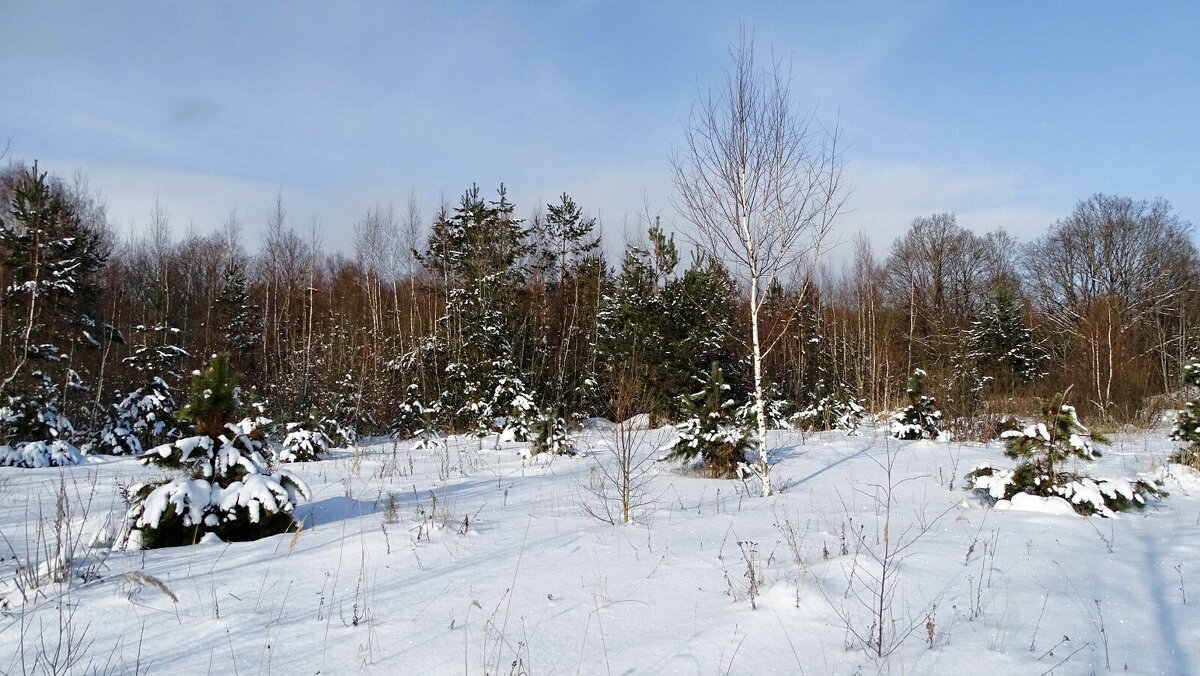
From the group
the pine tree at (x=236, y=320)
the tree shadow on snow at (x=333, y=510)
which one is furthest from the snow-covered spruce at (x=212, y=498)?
the pine tree at (x=236, y=320)

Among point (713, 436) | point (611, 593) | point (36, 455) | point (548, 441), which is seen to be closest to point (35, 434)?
point (36, 455)

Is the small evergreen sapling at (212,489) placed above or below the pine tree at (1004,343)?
below

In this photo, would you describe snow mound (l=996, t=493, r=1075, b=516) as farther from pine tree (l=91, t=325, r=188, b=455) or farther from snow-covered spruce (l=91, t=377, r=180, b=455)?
snow-covered spruce (l=91, t=377, r=180, b=455)

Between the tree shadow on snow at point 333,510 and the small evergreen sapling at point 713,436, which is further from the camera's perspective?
the small evergreen sapling at point 713,436

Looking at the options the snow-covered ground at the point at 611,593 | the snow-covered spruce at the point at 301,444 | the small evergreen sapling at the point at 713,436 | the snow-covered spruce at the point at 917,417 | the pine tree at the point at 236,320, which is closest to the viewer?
the snow-covered ground at the point at 611,593

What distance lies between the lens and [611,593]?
3.70 meters

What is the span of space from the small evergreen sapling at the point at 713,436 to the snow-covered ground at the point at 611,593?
220 cm

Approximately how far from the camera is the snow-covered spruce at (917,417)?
13.6 m

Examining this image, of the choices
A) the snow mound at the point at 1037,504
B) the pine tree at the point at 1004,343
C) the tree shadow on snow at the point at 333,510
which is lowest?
the snow mound at the point at 1037,504

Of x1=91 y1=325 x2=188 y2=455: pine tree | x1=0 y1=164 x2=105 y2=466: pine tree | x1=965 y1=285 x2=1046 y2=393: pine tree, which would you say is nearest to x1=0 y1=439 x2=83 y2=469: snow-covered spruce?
x1=0 y1=164 x2=105 y2=466: pine tree

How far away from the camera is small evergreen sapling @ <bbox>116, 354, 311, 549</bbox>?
14.8 ft

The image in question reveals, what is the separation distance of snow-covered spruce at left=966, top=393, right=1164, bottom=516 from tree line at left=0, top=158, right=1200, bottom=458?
3225 mm

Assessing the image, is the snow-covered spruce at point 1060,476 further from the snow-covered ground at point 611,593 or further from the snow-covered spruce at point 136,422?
the snow-covered spruce at point 136,422

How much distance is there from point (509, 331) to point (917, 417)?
1228 centimetres
